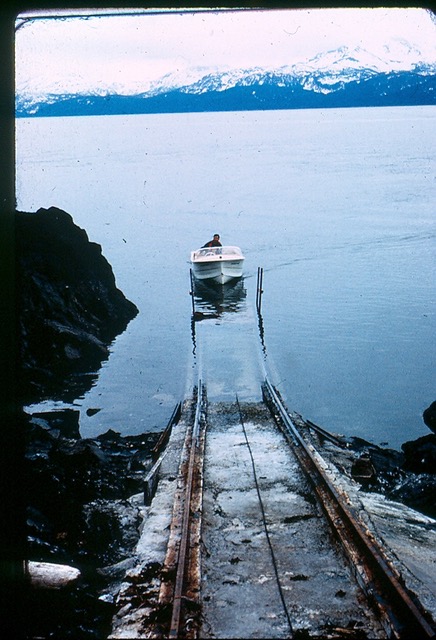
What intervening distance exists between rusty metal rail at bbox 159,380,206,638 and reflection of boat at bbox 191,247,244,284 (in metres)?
28.0

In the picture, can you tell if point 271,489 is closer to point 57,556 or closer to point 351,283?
point 57,556

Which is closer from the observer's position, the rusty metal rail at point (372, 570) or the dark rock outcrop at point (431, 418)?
the rusty metal rail at point (372, 570)

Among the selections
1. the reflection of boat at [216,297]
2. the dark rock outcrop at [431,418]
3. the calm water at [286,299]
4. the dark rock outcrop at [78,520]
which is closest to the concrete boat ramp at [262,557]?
the dark rock outcrop at [78,520]

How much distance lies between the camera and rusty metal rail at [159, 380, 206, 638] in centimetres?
607

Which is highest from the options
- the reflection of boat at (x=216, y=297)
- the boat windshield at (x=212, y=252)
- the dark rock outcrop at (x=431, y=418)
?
the boat windshield at (x=212, y=252)

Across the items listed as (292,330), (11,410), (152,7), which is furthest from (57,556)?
(292,330)

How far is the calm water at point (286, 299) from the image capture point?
24859mm

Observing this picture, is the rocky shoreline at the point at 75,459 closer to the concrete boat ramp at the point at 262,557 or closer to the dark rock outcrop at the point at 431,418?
the dark rock outcrop at the point at 431,418

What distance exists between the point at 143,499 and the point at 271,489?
2850 mm

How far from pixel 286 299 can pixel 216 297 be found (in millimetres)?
5046

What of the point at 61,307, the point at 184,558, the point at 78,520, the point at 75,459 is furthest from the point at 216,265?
the point at 184,558

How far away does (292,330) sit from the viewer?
114 feet

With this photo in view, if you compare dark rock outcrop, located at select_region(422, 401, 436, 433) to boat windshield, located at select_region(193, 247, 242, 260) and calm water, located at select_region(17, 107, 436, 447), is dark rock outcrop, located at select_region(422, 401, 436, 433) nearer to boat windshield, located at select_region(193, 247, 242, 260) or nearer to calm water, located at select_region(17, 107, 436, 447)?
calm water, located at select_region(17, 107, 436, 447)

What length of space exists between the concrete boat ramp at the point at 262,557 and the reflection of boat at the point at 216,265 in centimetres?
2673
